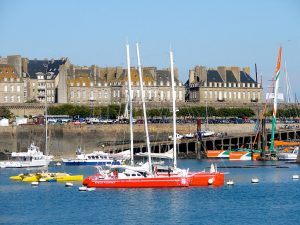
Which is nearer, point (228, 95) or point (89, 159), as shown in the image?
point (89, 159)

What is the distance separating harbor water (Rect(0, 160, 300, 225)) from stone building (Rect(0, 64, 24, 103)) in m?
62.7

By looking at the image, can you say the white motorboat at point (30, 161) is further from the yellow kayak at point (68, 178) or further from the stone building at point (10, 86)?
the stone building at point (10, 86)

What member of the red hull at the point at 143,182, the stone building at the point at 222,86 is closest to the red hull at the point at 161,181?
the red hull at the point at 143,182

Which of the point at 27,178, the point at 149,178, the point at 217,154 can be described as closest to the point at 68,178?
the point at 27,178

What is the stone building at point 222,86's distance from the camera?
144875 millimetres

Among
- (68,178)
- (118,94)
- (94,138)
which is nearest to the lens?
(68,178)

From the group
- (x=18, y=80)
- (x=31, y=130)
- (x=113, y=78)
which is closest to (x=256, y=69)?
(x=113, y=78)

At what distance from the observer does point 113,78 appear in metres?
139

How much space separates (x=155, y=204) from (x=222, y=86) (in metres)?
91.8

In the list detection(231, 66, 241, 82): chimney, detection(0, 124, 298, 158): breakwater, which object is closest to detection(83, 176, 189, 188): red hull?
detection(0, 124, 298, 158): breakwater

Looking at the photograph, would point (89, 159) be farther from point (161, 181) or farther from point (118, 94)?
point (118, 94)

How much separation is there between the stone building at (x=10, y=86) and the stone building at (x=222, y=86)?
2294 cm

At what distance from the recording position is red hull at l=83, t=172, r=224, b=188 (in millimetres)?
60856

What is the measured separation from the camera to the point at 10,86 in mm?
132125
